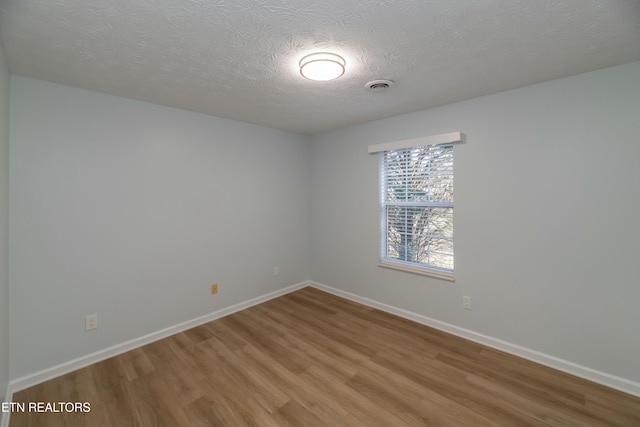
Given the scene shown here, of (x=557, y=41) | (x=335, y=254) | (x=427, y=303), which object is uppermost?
(x=557, y=41)

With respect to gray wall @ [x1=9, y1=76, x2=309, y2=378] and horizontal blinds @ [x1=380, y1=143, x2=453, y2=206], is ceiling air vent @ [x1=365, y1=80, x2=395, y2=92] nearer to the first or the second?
horizontal blinds @ [x1=380, y1=143, x2=453, y2=206]

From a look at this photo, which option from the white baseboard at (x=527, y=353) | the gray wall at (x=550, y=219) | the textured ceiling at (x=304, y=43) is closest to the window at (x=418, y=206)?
the gray wall at (x=550, y=219)

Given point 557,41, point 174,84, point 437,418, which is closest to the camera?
point 557,41

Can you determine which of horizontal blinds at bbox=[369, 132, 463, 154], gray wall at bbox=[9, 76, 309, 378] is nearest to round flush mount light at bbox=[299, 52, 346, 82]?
horizontal blinds at bbox=[369, 132, 463, 154]

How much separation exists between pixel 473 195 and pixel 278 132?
252 cm

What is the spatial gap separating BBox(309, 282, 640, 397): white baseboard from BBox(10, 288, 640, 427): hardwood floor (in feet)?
0.21

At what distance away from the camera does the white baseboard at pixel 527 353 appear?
1.94 meters

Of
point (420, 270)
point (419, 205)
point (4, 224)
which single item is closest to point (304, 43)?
point (419, 205)

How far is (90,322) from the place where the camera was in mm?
2309

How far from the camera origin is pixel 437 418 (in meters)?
1.72

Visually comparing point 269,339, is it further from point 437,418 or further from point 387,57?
point 387,57

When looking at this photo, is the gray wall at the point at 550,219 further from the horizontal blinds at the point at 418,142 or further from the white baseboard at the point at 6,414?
the white baseboard at the point at 6,414

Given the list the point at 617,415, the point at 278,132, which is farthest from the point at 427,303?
the point at 278,132

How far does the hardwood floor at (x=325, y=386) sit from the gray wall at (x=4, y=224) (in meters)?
0.37
